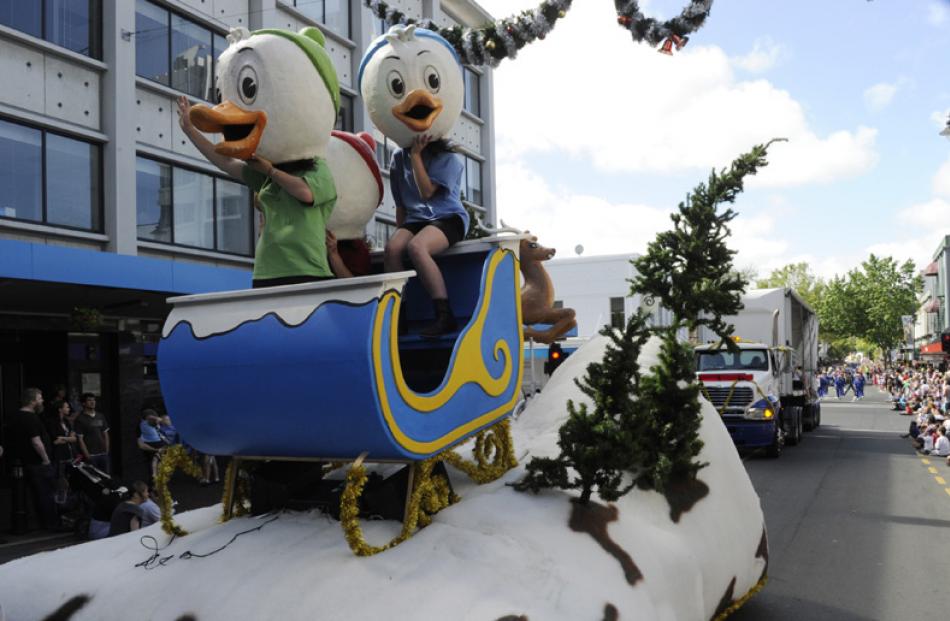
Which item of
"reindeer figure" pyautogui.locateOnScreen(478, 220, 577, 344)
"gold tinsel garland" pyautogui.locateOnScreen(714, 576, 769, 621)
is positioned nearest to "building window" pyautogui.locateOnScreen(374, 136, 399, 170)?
"reindeer figure" pyautogui.locateOnScreen(478, 220, 577, 344)

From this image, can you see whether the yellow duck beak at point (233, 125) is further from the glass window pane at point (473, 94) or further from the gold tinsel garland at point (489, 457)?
the glass window pane at point (473, 94)

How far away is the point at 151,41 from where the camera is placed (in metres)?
15.2

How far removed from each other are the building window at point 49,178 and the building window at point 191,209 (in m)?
0.95

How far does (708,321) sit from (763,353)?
12.3 m

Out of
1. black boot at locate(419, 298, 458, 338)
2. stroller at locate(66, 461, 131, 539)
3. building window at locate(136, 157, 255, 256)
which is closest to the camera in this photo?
black boot at locate(419, 298, 458, 338)

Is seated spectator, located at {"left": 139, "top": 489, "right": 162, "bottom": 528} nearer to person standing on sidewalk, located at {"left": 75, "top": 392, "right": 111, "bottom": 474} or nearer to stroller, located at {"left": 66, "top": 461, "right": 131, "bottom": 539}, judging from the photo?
stroller, located at {"left": 66, "top": 461, "right": 131, "bottom": 539}

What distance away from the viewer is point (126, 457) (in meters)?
15.3

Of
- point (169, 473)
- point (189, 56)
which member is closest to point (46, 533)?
point (169, 473)

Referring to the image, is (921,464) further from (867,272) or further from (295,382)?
(867,272)

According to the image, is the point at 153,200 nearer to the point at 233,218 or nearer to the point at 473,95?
the point at 233,218

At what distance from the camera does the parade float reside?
3.10 m

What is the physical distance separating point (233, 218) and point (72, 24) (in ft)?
15.4

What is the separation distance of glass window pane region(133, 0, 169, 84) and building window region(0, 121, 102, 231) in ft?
6.45

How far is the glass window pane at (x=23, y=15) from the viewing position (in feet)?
41.8
